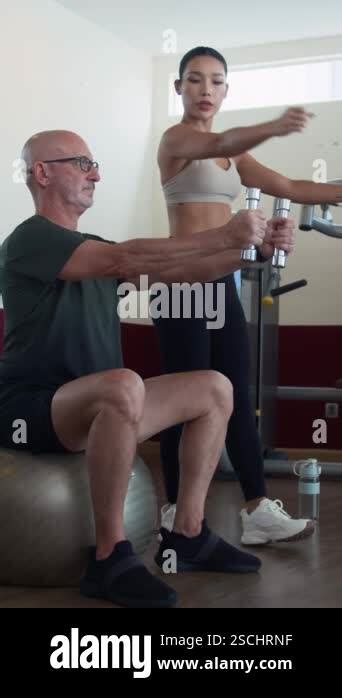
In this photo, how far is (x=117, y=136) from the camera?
237 inches

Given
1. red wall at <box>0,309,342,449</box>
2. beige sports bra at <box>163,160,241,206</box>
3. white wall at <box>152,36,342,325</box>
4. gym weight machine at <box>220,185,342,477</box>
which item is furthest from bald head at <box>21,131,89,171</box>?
white wall at <box>152,36,342,325</box>

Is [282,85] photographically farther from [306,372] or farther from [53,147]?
[53,147]

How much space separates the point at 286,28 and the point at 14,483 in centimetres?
454

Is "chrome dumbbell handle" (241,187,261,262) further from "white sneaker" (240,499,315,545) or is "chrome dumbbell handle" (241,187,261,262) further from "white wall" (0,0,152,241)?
"white wall" (0,0,152,241)

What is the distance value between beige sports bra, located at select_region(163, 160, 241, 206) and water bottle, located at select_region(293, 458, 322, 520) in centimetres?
93

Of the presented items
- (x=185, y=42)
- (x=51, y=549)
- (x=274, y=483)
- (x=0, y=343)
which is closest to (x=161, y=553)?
(x=51, y=549)

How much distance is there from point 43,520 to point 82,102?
3.96 meters

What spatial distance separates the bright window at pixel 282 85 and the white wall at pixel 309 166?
62mm

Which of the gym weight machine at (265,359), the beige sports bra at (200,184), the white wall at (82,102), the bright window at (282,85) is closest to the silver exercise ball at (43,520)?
the beige sports bra at (200,184)

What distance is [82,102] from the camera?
221 inches

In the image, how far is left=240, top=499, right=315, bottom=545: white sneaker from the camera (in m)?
2.55

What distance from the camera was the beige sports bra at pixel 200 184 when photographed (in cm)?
251

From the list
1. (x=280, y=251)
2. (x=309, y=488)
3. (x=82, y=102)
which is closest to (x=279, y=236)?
(x=280, y=251)

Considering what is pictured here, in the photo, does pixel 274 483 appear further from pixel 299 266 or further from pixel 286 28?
pixel 286 28
